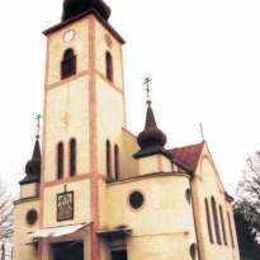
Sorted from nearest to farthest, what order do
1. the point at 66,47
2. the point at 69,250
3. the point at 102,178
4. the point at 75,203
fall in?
the point at 69,250
the point at 75,203
the point at 102,178
the point at 66,47

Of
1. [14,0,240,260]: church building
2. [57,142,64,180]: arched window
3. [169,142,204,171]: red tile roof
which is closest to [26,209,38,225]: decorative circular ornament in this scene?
[14,0,240,260]: church building

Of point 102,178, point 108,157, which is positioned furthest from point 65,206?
point 108,157

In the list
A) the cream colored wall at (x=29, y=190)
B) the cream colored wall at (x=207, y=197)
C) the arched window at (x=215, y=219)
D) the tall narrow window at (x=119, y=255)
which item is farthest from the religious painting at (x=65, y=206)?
the arched window at (x=215, y=219)

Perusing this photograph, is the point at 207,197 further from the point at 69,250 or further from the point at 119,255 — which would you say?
the point at 69,250

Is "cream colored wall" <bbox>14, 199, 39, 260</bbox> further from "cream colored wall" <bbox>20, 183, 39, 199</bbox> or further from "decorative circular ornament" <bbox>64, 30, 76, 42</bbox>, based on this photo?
"decorative circular ornament" <bbox>64, 30, 76, 42</bbox>

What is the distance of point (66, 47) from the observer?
102ft

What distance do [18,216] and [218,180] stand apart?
15.8 meters

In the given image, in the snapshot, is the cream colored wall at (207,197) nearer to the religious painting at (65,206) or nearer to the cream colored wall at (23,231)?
the religious painting at (65,206)

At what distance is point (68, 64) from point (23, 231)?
12.3m

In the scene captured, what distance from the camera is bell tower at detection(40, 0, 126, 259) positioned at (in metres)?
25.7

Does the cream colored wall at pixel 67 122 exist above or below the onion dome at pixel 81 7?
below

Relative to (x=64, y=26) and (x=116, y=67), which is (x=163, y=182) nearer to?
(x=116, y=67)

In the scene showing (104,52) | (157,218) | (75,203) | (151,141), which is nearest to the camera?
(157,218)

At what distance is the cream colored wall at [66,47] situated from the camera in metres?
29.7
